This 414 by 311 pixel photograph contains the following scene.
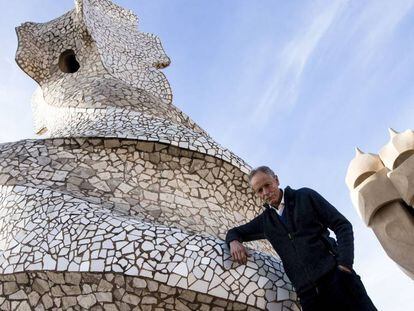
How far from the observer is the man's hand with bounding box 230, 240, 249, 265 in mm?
2908

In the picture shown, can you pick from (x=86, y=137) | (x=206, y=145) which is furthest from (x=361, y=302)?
(x=86, y=137)

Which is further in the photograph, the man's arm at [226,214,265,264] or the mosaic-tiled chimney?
the mosaic-tiled chimney

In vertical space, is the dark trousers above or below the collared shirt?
below

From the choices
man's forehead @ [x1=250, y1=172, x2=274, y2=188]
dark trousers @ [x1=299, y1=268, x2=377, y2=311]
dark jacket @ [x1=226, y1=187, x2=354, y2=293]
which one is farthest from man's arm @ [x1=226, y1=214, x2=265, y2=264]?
dark trousers @ [x1=299, y1=268, x2=377, y2=311]

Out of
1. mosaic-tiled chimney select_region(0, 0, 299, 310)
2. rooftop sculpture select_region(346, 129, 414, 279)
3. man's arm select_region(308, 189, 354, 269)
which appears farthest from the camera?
mosaic-tiled chimney select_region(0, 0, 299, 310)

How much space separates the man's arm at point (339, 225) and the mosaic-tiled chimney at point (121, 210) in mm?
602

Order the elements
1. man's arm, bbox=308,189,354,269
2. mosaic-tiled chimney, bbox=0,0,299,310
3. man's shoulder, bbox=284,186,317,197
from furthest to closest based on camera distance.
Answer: mosaic-tiled chimney, bbox=0,0,299,310, man's shoulder, bbox=284,186,317,197, man's arm, bbox=308,189,354,269

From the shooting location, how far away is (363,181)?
9.43ft

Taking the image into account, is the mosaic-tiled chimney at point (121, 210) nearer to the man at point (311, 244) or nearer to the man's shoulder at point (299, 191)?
the man at point (311, 244)

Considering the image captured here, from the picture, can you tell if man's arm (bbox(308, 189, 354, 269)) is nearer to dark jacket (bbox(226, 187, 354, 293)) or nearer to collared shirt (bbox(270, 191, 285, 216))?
dark jacket (bbox(226, 187, 354, 293))

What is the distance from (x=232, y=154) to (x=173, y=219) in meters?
0.94

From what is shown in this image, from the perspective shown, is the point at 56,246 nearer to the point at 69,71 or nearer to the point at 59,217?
the point at 59,217

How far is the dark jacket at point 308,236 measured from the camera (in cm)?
235

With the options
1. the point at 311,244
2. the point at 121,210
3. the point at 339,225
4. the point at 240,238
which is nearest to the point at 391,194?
the point at 339,225
